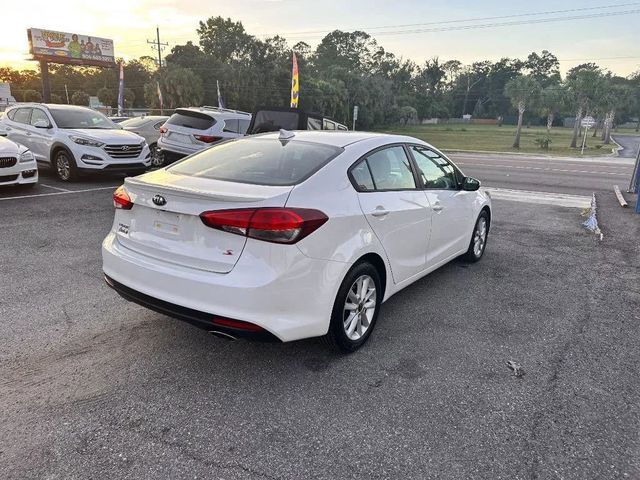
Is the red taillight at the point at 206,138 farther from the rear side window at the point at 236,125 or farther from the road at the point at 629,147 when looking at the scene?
the road at the point at 629,147

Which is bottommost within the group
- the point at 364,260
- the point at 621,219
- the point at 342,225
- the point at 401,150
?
the point at 621,219

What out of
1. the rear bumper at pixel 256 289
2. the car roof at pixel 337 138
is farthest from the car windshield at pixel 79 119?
the rear bumper at pixel 256 289

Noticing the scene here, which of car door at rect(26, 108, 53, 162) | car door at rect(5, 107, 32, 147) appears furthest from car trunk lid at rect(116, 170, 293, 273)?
car door at rect(5, 107, 32, 147)

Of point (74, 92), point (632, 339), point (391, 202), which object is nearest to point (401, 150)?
point (391, 202)

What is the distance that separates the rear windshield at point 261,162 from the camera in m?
3.31

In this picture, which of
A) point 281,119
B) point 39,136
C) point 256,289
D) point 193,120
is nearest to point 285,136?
point 256,289

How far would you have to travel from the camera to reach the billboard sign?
168 ft

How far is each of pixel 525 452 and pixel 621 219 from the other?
7.78 metres

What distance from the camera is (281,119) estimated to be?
1042 centimetres

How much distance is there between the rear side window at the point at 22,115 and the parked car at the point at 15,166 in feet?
7.78

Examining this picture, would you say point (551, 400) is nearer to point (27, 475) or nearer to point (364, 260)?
point (364, 260)

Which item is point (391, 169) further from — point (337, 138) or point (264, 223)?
point (264, 223)

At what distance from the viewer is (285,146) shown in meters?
3.84

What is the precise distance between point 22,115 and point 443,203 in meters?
11.1
